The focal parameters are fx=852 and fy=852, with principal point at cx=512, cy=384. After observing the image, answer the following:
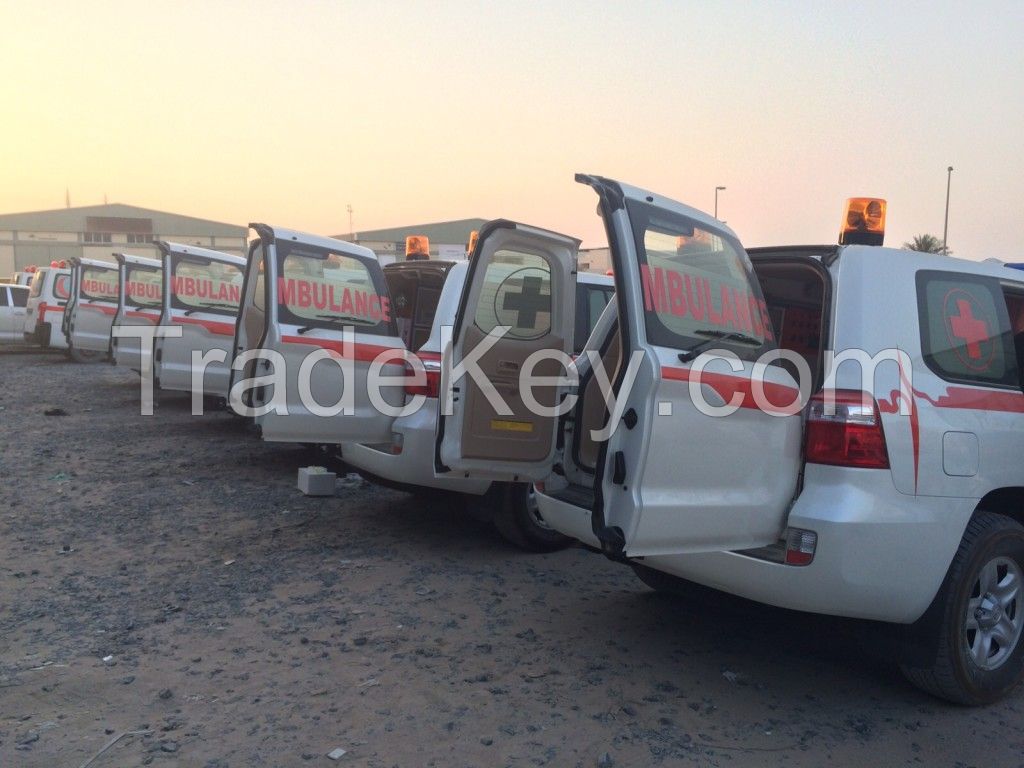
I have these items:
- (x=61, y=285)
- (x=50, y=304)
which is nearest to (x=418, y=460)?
(x=61, y=285)

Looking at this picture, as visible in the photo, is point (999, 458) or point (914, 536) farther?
point (999, 458)

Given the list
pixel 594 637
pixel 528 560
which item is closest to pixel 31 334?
pixel 528 560

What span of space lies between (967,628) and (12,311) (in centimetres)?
2185

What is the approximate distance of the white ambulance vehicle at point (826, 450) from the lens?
10.00 ft

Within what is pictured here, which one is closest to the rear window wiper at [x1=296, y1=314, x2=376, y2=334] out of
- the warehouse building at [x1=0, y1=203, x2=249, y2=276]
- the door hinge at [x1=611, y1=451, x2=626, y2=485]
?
the door hinge at [x1=611, y1=451, x2=626, y2=485]

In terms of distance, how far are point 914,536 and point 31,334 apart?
19.3 metres

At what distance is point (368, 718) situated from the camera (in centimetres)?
325

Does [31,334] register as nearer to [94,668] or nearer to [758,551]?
[94,668]

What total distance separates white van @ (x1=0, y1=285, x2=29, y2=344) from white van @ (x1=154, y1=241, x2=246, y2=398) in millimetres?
13327

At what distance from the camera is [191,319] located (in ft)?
30.4

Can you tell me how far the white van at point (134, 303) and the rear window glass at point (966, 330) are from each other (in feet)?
31.6

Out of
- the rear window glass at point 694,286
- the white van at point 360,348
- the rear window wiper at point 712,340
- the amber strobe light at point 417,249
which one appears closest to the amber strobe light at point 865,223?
the rear window glass at point 694,286

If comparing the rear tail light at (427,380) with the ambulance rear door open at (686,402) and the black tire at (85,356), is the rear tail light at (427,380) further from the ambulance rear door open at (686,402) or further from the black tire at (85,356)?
the black tire at (85,356)

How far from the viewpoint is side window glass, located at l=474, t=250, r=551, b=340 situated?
4.82 m
